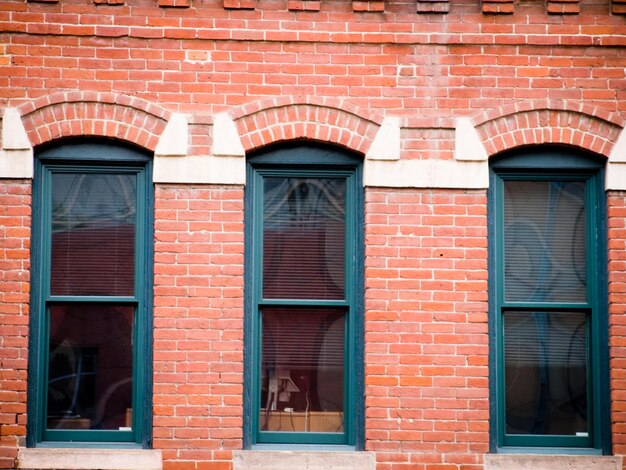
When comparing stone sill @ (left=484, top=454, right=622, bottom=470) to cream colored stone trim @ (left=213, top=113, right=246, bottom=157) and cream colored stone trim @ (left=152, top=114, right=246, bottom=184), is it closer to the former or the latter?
cream colored stone trim @ (left=152, top=114, right=246, bottom=184)

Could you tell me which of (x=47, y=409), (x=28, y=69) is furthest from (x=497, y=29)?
(x=47, y=409)

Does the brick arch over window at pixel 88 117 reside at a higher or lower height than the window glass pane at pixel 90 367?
higher

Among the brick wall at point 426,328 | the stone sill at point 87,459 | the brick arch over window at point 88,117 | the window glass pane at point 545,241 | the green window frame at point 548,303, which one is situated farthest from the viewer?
the window glass pane at point 545,241

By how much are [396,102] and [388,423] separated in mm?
2690

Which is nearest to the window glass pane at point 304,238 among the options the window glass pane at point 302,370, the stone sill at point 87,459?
the window glass pane at point 302,370

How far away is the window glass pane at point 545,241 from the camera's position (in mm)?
7938

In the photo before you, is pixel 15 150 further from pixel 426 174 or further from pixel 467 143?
pixel 467 143

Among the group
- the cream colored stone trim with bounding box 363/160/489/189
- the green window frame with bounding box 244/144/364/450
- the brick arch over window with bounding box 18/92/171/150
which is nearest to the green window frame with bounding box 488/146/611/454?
the cream colored stone trim with bounding box 363/160/489/189

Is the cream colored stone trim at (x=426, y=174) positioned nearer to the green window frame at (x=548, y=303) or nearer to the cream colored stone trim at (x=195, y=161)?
the green window frame at (x=548, y=303)

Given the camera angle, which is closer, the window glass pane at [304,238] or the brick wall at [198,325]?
the brick wall at [198,325]

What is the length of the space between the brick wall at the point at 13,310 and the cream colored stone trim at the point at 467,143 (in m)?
3.61

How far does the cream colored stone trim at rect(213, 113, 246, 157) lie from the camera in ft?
25.4

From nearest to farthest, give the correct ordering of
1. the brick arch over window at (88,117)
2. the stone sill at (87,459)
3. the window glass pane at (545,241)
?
the stone sill at (87,459) → the brick arch over window at (88,117) → the window glass pane at (545,241)

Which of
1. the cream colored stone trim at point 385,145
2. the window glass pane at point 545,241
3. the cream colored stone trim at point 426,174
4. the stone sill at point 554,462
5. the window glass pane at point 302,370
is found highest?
the cream colored stone trim at point 385,145
